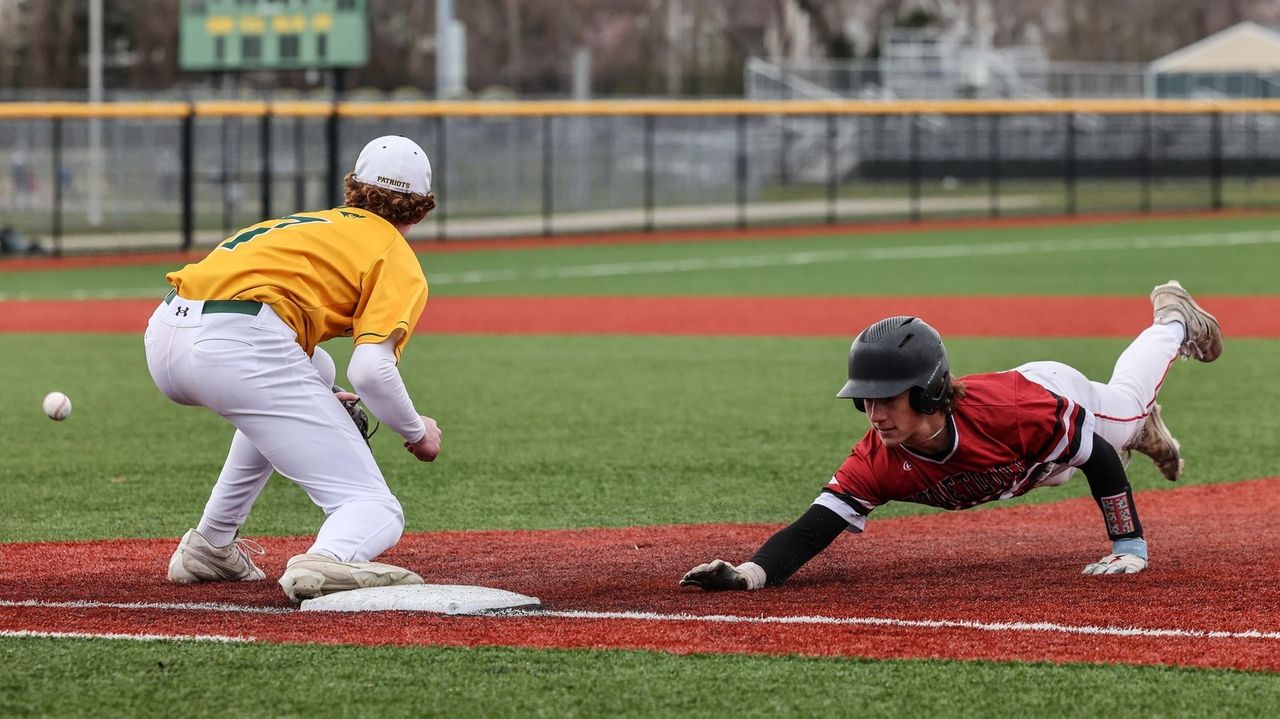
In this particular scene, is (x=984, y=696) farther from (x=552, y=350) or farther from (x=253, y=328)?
(x=552, y=350)

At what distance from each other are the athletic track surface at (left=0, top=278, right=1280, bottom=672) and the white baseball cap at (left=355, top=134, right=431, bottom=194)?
1327 millimetres

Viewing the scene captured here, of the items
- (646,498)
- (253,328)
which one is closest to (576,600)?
(253,328)

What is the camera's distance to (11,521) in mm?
6965

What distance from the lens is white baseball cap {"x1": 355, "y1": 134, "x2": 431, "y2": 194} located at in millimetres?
5098

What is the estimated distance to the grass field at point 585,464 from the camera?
397 centimetres

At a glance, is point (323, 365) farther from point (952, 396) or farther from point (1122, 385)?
point (1122, 385)

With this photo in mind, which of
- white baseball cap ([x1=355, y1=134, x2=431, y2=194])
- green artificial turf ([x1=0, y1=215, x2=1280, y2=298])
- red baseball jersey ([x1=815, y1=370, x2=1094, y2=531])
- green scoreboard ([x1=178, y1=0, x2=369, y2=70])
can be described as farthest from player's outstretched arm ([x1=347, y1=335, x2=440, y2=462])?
green scoreboard ([x1=178, y1=0, x2=369, y2=70])

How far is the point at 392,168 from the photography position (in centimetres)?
510

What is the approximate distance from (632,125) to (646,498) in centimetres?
3008

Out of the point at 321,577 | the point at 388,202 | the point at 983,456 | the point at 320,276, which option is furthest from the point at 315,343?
the point at 983,456

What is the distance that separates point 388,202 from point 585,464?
361cm

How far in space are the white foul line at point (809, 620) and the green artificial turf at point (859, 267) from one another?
14.4 m

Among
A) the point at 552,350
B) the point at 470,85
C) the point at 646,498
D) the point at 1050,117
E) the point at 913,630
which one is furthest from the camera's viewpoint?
the point at 470,85

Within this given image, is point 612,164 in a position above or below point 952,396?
above
